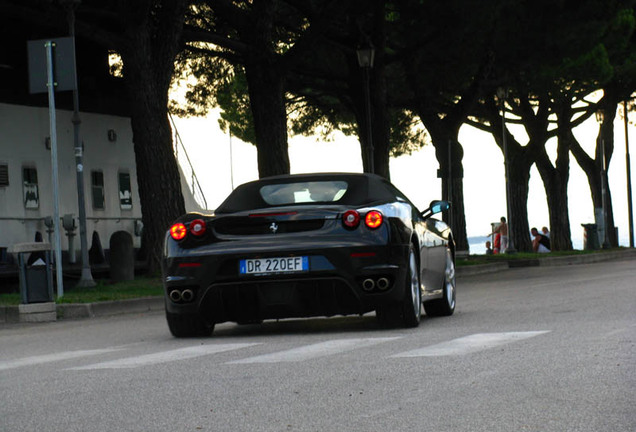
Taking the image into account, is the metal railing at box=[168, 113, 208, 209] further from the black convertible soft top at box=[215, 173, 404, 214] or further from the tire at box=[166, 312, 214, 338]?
the tire at box=[166, 312, 214, 338]

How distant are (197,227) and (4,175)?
1809cm

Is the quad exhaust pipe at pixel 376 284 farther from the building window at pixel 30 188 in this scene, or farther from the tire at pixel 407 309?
the building window at pixel 30 188

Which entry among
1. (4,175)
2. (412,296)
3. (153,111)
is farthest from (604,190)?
(412,296)

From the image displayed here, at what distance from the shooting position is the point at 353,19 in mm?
32969

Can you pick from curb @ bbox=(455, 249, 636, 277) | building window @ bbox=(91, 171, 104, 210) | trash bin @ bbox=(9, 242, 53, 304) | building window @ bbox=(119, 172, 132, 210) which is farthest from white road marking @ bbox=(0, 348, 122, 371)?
building window @ bbox=(119, 172, 132, 210)

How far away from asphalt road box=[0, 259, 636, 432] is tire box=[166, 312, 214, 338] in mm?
168

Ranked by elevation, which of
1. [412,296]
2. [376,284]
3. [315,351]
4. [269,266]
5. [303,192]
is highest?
[303,192]

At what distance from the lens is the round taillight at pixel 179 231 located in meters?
11.3

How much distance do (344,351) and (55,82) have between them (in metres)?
10.7

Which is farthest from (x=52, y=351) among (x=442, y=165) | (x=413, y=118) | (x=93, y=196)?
(x=413, y=118)

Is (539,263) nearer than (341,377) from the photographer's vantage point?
No

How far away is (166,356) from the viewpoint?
9906 millimetres

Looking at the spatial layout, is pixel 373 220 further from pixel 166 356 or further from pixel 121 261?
pixel 121 261

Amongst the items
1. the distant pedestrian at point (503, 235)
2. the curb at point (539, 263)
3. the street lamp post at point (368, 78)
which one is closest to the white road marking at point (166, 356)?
the curb at point (539, 263)
